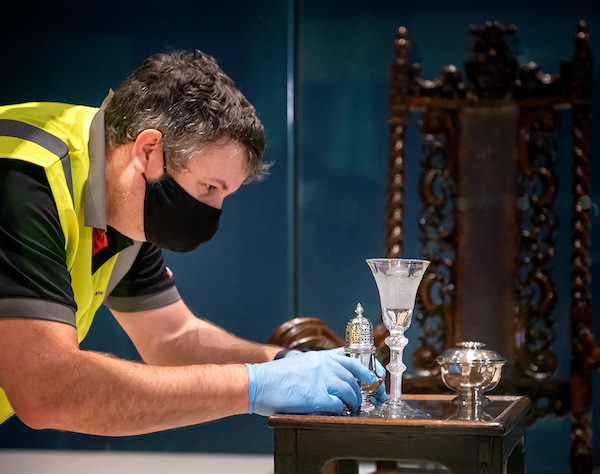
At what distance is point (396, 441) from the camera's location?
1226mm

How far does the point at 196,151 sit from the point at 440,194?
1068 millimetres

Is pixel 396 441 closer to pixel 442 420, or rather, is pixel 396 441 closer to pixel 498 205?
pixel 442 420

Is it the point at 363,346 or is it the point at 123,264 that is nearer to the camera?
the point at 363,346

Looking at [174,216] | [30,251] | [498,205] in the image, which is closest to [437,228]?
[498,205]

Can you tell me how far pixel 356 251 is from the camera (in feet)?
8.25

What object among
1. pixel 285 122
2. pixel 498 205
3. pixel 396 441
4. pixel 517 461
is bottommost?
pixel 517 461

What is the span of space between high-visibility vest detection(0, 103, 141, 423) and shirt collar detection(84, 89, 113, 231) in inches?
0.5

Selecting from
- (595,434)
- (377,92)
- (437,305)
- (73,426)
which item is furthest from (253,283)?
(595,434)

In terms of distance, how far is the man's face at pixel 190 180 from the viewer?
1701mm

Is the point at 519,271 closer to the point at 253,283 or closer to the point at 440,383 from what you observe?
the point at 440,383

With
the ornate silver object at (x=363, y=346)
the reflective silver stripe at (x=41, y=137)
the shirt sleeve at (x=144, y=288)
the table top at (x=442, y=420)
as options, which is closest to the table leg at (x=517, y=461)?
the table top at (x=442, y=420)

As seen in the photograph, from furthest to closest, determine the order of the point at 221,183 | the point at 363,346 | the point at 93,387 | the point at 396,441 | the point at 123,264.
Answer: the point at 123,264 < the point at 221,183 < the point at 363,346 < the point at 93,387 < the point at 396,441

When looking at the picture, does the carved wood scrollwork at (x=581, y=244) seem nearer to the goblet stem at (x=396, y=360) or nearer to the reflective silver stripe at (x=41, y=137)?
the goblet stem at (x=396, y=360)

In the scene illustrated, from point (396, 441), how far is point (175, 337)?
0.94 meters
